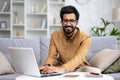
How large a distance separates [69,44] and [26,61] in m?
0.72

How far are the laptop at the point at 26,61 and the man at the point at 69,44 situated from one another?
356 mm

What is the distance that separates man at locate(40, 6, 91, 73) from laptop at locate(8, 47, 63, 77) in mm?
356

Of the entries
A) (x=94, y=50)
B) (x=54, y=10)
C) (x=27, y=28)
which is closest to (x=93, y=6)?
(x=54, y=10)

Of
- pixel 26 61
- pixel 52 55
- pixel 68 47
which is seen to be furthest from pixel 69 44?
pixel 26 61

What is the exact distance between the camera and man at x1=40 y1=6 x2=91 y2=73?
6.55 feet

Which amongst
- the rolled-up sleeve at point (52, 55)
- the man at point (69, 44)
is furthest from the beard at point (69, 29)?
the rolled-up sleeve at point (52, 55)

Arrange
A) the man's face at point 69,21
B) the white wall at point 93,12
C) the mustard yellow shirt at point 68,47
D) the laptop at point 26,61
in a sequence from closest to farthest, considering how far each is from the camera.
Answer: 1. the laptop at point 26,61
2. the man's face at point 69,21
3. the mustard yellow shirt at point 68,47
4. the white wall at point 93,12

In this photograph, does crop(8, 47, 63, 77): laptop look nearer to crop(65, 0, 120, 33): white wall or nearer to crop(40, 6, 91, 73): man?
crop(40, 6, 91, 73): man

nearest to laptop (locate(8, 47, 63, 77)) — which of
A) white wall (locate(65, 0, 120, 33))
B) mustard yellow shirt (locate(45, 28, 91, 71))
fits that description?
mustard yellow shirt (locate(45, 28, 91, 71))

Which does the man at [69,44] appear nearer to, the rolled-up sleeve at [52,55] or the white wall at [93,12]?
the rolled-up sleeve at [52,55]

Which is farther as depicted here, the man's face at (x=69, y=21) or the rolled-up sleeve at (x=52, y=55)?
the rolled-up sleeve at (x=52, y=55)

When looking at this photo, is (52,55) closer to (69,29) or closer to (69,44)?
(69,44)

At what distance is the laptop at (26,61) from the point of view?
1499mm

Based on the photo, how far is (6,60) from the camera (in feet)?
8.81
